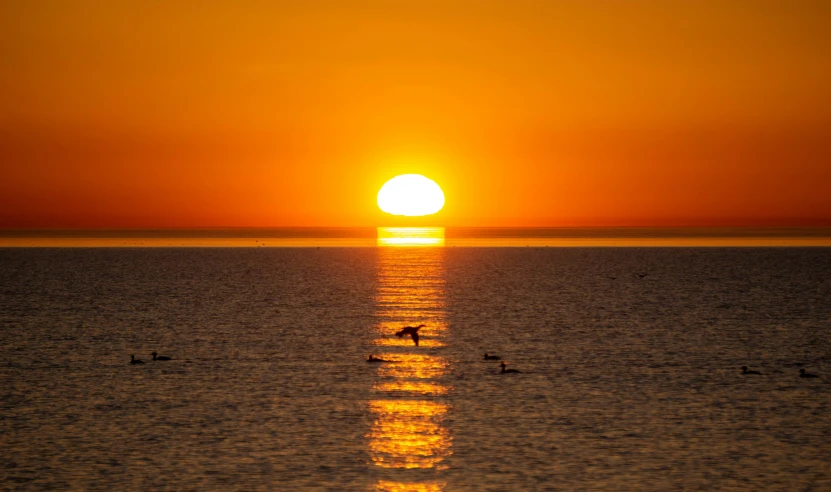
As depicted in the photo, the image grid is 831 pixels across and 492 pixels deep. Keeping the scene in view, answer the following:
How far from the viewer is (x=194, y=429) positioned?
1101 inches

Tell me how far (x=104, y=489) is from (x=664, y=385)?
2064cm

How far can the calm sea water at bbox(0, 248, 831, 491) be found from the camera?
76.7ft

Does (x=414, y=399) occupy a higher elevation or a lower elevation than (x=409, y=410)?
higher

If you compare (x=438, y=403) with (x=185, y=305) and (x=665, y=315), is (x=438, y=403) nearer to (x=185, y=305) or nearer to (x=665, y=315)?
(x=665, y=315)

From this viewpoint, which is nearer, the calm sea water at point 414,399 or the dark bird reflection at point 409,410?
the dark bird reflection at point 409,410

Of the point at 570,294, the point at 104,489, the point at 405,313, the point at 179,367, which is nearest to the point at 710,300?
the point at 570,294

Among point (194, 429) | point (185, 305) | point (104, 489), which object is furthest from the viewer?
point (185, 305)

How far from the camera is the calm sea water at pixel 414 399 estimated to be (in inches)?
920

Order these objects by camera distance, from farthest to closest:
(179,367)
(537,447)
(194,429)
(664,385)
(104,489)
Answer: (179,367) → (664,385) → (194,429) → (537,447) → (104,489)

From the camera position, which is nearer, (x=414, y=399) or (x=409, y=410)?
(x=409, y=410)

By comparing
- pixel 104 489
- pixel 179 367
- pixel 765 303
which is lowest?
pixel 104 489

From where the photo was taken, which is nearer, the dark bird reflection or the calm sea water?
the dark bird reflection

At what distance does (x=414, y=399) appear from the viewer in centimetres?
3256

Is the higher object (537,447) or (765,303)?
(765,303)
